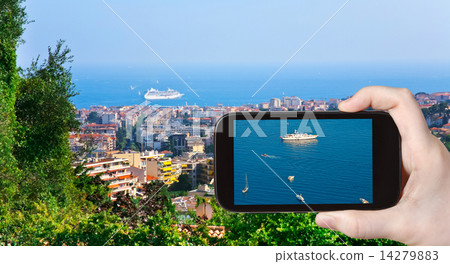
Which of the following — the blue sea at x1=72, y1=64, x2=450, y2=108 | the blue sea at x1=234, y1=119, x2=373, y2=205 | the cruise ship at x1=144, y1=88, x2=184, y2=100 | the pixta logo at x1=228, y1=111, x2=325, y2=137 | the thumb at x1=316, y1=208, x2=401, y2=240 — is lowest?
the thumb at x1=316, y1=208, x2=401, y2=240

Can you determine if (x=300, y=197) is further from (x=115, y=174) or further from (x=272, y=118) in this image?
(x=115, y=174)

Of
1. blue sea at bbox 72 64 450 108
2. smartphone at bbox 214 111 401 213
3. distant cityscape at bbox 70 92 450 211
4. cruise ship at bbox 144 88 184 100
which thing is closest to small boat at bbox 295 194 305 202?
smartphone at bbox 214 111 401 213

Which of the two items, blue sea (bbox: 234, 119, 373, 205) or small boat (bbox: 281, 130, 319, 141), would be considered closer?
blue sea (bbox: 234, 119, 373, 205)

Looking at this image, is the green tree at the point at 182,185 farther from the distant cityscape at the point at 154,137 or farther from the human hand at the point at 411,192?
the human hand at the point at 411,192

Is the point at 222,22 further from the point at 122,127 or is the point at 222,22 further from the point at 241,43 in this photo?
the point at 122,127

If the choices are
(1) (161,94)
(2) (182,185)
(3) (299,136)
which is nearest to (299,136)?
(3) (299,136)

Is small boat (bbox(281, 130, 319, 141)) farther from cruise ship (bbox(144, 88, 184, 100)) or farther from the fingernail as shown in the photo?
cruise ship (bbox(144, 88, 184, 100))
